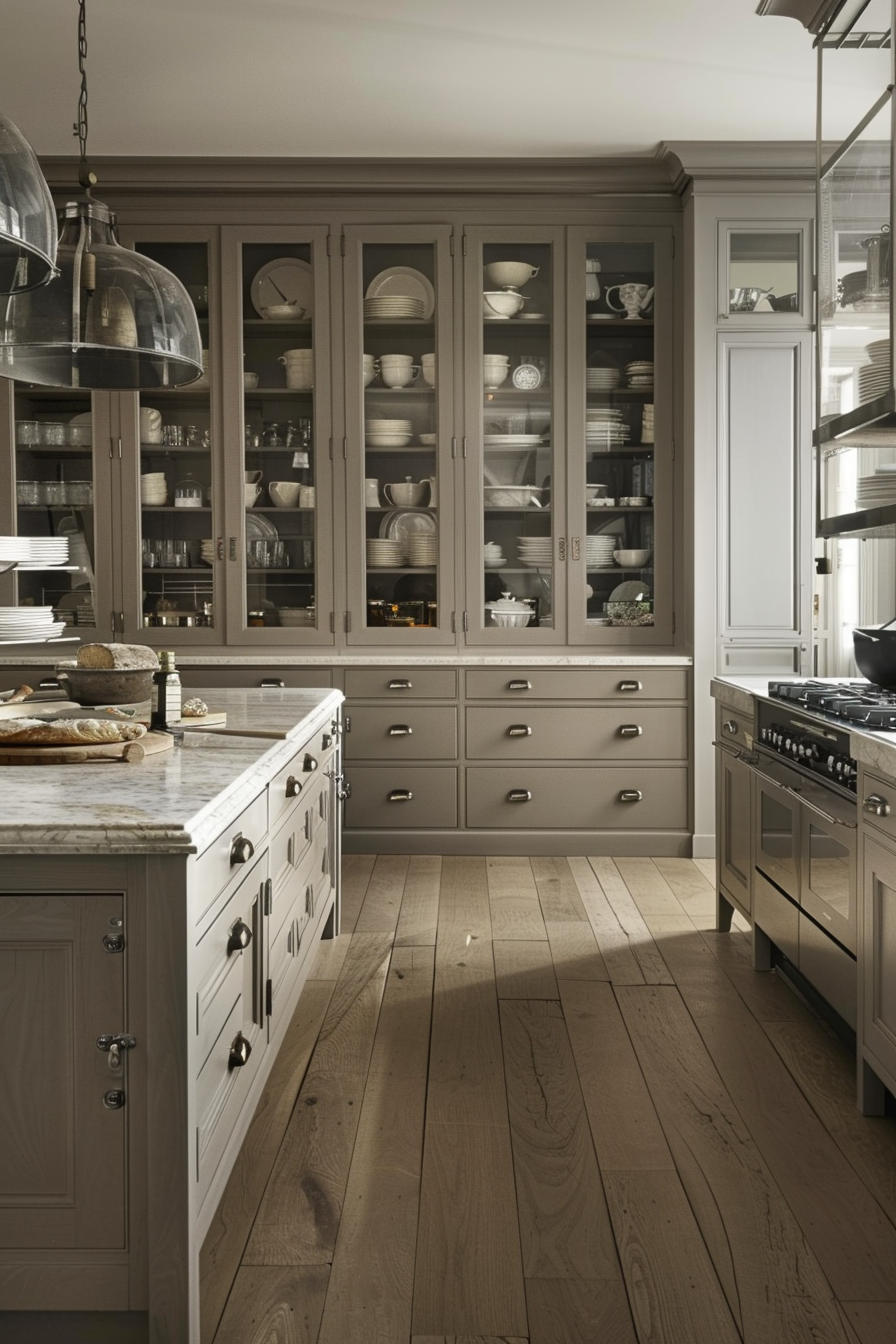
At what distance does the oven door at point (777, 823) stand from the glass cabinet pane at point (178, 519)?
2.63 m

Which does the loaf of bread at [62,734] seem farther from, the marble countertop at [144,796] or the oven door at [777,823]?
the oven door at [777,823]

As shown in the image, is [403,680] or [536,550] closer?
[403,680]

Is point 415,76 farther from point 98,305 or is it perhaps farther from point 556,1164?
point 556,1164

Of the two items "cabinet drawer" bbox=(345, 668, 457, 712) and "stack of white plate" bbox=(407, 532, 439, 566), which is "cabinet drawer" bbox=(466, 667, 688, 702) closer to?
"cabinet drawer" bbox=(345, 668, 457, 712)

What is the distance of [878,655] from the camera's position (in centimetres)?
313

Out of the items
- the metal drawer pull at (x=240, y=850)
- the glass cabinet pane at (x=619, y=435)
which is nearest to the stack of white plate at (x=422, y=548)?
the glass cabinet pane at (x=619, y=435)

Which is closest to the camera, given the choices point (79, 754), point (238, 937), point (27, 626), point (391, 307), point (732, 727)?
point (238, 937)

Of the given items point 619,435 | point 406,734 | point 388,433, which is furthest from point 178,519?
point 619,435

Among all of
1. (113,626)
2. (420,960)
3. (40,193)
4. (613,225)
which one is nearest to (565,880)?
(420,960)

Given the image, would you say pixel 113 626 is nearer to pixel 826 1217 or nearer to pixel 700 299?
pixel 700 299

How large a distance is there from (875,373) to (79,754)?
83.5 inches

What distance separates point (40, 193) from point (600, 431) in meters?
3.57

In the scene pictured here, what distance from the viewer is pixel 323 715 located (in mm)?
3223

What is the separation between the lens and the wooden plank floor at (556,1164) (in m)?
1.78
